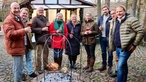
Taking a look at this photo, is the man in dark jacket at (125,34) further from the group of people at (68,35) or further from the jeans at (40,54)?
the jeans at (40,54)

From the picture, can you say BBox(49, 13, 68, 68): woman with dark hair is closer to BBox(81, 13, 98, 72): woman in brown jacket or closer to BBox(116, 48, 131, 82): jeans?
BBox(81, 13, 98, 72): woman in brown jacket

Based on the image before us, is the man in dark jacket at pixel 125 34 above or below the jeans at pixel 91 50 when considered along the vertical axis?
above

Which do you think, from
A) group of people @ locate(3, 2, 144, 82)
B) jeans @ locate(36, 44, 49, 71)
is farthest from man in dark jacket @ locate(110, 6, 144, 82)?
jeans @ locate(36, 44, 49, 71)

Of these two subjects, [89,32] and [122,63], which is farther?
[89,32]

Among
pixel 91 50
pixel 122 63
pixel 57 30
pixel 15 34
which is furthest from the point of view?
pixel 91 50

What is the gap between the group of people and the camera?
487 centimetres

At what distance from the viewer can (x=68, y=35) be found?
6926 mm

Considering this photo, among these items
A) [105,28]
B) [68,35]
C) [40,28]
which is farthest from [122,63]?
[40,28]

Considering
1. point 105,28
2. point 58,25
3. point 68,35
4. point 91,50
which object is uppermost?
point 58,25

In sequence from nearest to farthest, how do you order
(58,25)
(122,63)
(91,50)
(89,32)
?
(122,63) < (58,25) < (89,32) < (91,50)

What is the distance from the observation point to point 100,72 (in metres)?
7.08

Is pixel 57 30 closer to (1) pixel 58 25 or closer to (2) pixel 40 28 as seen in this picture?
(1) pixel 58 25

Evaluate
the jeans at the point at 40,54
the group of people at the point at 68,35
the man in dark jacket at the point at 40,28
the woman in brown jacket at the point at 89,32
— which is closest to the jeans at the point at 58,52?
the group of people at the point at 68,35

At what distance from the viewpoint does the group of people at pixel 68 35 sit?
4.87m
